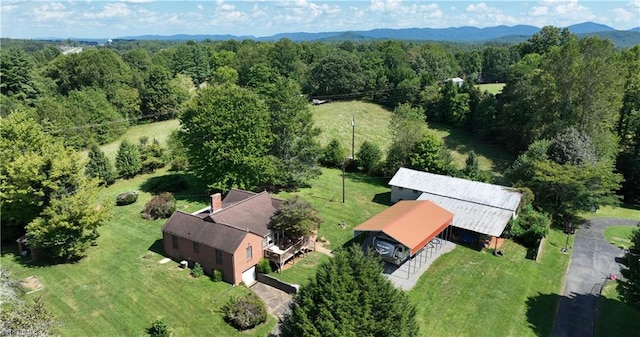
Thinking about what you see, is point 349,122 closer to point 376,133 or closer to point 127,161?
point 376,133

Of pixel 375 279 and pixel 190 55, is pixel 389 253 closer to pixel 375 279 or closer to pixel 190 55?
pixel 375 279

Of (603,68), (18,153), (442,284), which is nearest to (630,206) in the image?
(603,68)

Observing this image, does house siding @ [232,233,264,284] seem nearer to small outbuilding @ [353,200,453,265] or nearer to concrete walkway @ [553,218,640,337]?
small outbuilding @ [353,200,453,265]

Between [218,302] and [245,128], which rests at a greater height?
[245,128]

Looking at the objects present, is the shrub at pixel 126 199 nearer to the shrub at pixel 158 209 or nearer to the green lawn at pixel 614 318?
the shrub at pixel 158 209

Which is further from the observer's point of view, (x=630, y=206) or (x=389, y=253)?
(x=630, y=206)

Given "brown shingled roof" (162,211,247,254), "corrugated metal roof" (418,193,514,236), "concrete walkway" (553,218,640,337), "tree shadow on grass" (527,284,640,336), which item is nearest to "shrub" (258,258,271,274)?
"brown shingled roof" (162,211,247,254)
